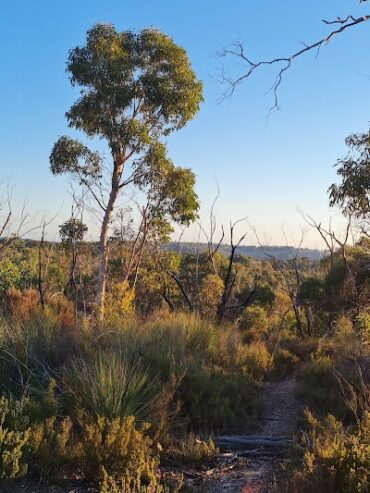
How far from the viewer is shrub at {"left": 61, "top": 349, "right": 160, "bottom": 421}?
197 inches

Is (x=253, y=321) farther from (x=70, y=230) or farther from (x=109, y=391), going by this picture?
(x=109, y=391)

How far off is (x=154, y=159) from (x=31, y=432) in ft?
34.5

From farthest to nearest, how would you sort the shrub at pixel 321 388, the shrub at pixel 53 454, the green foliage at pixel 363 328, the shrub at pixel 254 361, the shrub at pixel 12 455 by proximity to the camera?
the green foliage at pixel 363 328 < the shrub at pixel 254 361 < the shrub at pixel 321 388 < the shrub at pixel 53 454 < the shrub at pixel 12 455

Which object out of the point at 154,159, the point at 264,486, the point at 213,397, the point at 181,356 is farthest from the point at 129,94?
the point at 264,486

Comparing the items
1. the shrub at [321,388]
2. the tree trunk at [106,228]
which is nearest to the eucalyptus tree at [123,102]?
the tree trunk at [106,228]

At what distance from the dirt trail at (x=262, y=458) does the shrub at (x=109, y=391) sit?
102 centimetres

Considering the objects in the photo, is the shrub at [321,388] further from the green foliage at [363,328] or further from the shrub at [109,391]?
the shrub at [109,391]

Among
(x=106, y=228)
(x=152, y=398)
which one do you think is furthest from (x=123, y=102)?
(x=152, y=398)

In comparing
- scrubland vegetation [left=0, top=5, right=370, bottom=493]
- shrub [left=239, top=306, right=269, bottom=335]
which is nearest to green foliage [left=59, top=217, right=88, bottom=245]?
scrubland vegetation [left=0, top=5, right=370, bottom=493]

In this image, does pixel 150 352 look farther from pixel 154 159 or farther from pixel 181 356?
pixel 154 159

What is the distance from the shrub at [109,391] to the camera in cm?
500

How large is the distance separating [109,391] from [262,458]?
166 cm

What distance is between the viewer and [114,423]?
4258 millimetres

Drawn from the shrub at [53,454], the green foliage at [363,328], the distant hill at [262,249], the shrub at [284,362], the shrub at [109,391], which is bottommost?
the shrub at [284,362]
